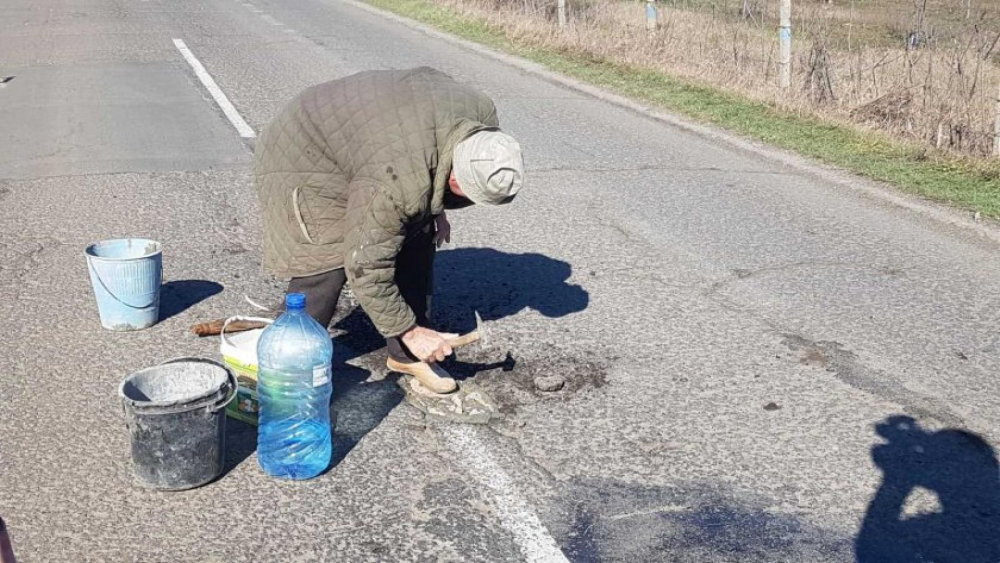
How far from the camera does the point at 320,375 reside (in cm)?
409

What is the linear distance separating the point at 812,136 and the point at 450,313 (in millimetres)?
5593

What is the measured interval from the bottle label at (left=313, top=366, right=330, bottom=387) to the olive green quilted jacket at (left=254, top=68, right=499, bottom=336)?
278 mm

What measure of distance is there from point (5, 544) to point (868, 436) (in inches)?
139

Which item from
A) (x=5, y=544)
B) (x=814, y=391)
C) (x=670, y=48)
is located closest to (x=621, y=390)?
(x=814, y=391)

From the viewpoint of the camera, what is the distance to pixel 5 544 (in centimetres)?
186

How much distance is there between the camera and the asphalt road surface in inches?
149

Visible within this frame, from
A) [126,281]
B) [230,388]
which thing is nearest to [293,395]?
[230,388]

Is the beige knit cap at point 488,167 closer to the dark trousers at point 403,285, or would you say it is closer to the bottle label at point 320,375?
the dark trousers at point 403,285

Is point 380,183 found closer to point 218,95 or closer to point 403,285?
point 403,285

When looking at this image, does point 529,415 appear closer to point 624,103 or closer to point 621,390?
point 621,390

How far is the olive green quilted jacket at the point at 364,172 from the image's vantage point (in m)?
4.05

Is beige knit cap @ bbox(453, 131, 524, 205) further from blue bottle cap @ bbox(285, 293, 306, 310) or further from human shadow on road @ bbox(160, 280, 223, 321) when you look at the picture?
human shadow on road @ bbox(160, 280, 223, 321)

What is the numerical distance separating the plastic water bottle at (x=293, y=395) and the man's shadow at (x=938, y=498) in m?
1.99

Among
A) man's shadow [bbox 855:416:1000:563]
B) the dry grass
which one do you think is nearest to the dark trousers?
man's shadow [bbox 855:416:1000:563]
